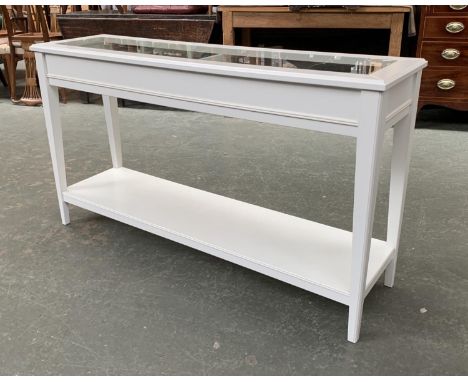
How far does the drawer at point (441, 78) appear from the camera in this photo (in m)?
3.24

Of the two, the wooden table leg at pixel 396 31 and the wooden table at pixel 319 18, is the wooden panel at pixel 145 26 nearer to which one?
the wooden table at pixel 319 18

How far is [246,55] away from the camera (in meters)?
1.59

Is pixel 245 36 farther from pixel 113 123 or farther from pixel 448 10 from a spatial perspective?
pixel 113 123

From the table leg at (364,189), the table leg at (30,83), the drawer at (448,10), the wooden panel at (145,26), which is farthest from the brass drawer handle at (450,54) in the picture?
the table leg at (30,83)

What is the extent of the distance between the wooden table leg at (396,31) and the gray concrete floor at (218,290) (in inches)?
31.8

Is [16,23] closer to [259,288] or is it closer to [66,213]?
[66,213]

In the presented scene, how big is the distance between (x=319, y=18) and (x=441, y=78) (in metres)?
0.91

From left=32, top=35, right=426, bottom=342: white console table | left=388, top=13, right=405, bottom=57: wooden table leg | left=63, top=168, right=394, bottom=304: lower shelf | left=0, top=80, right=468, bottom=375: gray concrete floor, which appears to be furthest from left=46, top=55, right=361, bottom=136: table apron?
left=388, top=13, right=405, bottom=57: wooden table leg

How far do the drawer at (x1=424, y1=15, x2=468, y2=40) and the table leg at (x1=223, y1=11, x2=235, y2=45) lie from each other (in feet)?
4.34

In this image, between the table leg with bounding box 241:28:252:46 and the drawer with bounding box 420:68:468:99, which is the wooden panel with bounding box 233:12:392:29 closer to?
the table leg with bounding box 241:28:252:46

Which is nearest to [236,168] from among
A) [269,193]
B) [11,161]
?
[269,193]

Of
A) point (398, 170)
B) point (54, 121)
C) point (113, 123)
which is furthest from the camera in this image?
point (113, 123)

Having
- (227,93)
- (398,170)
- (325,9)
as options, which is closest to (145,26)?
(325,9)

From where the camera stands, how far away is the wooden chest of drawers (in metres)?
3.15
